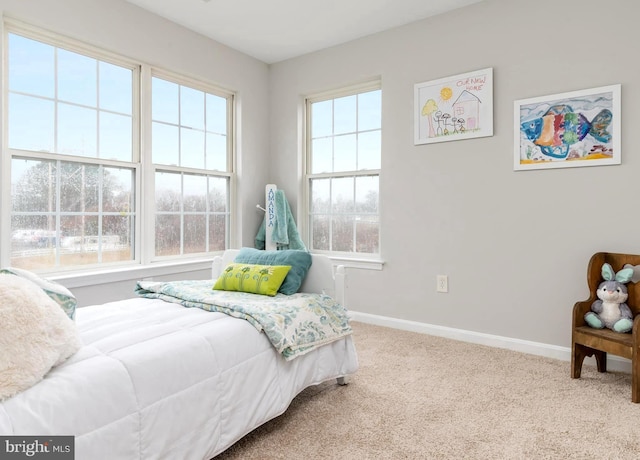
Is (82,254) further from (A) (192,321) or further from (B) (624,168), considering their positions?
(B) (624,168)

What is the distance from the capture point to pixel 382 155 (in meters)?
3.53

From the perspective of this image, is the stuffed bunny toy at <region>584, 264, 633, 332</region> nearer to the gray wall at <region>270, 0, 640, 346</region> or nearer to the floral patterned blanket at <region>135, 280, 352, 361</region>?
the gray wall at <region>270, 0, 640, 346</region>

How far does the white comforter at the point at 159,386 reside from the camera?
115 cm

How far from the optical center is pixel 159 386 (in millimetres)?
1372

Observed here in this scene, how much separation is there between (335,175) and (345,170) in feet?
0.37

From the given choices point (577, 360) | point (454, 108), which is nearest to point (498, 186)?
point (454, 108)

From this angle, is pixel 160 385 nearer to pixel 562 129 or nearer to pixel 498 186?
pixel 498 186

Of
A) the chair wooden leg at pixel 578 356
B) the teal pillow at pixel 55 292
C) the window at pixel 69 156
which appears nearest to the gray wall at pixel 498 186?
the chair wooden leg at pixel 578 356

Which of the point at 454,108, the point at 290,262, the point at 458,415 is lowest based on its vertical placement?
the point at 458,415

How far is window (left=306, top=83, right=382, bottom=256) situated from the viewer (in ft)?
12.1

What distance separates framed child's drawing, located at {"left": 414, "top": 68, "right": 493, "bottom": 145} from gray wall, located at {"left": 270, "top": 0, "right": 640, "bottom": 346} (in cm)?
6

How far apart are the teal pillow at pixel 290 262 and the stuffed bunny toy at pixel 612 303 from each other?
1691mm

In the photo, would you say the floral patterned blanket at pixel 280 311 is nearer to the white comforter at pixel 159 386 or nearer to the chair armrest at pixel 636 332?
the white comforter at pixel 159 386

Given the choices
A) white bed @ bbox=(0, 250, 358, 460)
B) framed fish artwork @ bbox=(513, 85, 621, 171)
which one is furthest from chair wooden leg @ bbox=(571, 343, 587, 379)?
white bed @ bbox=(0, 250, 358, 460)
